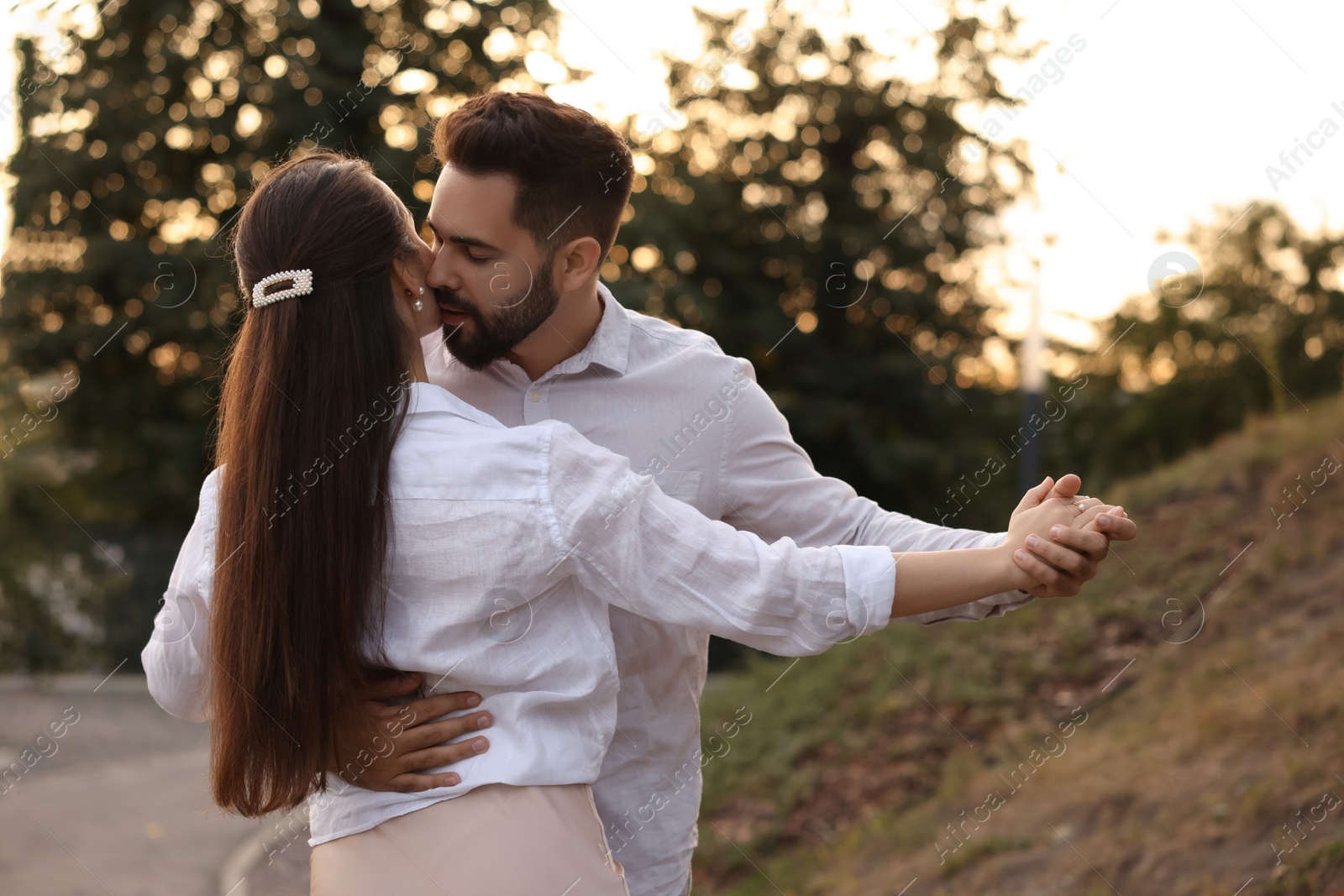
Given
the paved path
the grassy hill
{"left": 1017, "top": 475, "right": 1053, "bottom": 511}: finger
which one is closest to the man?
{"left": 1017, "top": 475, "right": 1053, "bottom": 511}: finger

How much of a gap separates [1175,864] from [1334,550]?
9.25 feet

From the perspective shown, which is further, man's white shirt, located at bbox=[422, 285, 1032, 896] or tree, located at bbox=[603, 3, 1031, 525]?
A: tree, located at bbox=[603, 3, 1031, 525]

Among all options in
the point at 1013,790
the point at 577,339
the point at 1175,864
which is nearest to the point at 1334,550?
the point at 1013,790

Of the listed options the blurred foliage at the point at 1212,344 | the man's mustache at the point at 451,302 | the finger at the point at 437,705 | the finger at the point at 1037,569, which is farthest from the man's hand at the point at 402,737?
the blurred foliage at the point at 1212,344

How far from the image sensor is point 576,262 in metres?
2.47

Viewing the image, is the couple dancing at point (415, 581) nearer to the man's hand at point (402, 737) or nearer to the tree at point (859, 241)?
the man's hand at point (402, 737)

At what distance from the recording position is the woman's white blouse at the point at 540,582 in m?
1.71

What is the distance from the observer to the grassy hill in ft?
14.3

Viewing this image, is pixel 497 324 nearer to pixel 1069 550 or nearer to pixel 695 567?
pixel 695 567

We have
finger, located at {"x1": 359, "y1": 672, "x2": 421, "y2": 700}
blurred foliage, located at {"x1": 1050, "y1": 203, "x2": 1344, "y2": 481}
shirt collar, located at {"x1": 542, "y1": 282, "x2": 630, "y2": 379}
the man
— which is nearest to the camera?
finger, located at {"x1": 359, "y1": 672, "x2": 421, "y2": 700}

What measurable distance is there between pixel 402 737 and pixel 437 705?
0.22 ft

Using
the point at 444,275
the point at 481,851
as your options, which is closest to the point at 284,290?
the point at 444,275

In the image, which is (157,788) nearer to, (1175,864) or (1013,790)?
(1013,790)

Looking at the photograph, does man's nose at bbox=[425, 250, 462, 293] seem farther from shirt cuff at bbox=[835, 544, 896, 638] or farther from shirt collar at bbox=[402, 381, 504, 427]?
shirt cuff at bbox=[835, 544, 896, 638]
